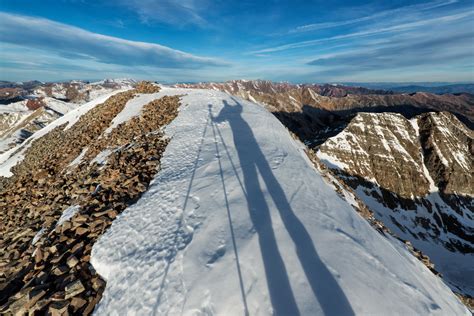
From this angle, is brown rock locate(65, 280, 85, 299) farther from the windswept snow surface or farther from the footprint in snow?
the footprint in snow

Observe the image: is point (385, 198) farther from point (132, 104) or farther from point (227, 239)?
point (227, 239)

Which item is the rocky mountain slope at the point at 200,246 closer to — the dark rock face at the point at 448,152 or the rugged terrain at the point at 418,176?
the rugged terrain at the point at 418,176

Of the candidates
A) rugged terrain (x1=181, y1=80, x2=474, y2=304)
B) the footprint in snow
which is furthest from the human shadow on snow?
rugged terrain (x1=181, y1=80, x2=474, y2=304)

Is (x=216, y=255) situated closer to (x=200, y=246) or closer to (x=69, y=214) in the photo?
(x=200, y=246)

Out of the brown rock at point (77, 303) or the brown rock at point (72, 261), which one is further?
the brown rock at point (72, 261)

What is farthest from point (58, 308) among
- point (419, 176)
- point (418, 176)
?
point (419, 176)

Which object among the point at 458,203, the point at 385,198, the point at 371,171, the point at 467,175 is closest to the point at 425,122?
the point at 467,175

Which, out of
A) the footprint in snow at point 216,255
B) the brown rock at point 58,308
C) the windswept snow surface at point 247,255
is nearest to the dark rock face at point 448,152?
the windswept snow surface at point 247,255
